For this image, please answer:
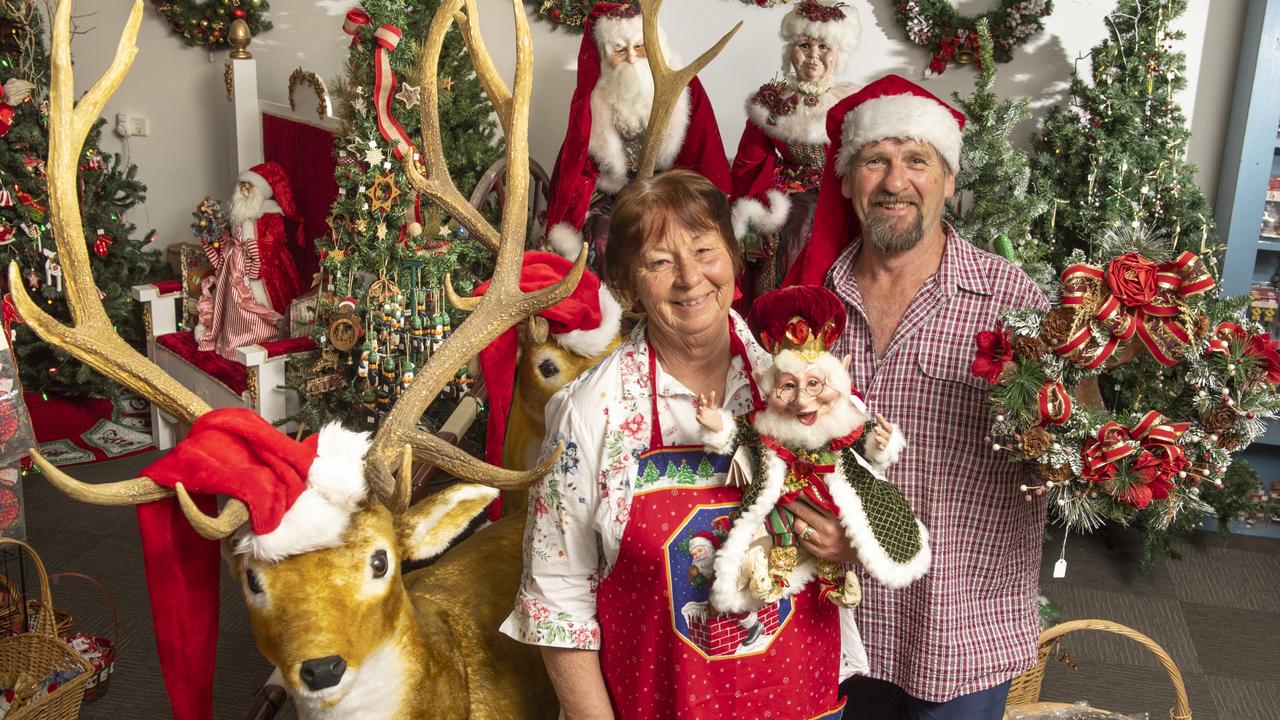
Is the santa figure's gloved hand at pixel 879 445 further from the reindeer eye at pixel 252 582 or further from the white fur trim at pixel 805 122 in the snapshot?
the white fur trim at pixel 805 122

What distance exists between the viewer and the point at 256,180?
470cm

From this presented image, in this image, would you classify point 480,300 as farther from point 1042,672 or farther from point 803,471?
point 1042,672

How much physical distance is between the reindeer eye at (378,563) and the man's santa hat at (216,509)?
68mm

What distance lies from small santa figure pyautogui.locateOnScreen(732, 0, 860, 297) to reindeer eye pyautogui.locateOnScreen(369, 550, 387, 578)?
226 centimetres

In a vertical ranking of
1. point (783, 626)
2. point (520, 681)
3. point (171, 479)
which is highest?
point (171, 479)

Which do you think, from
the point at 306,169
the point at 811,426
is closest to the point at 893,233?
the point at 811,426

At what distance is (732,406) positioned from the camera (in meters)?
1.56

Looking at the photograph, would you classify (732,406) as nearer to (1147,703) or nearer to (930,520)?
(930,520)

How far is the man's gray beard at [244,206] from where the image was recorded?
15.3ft

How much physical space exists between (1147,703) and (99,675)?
331cm

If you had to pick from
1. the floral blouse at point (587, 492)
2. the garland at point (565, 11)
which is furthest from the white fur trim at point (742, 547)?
the garland at point (565, 11)

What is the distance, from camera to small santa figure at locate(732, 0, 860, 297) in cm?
357

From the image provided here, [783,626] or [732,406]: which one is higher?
[732,406]

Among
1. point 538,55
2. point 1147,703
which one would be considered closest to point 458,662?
point 1147,703
